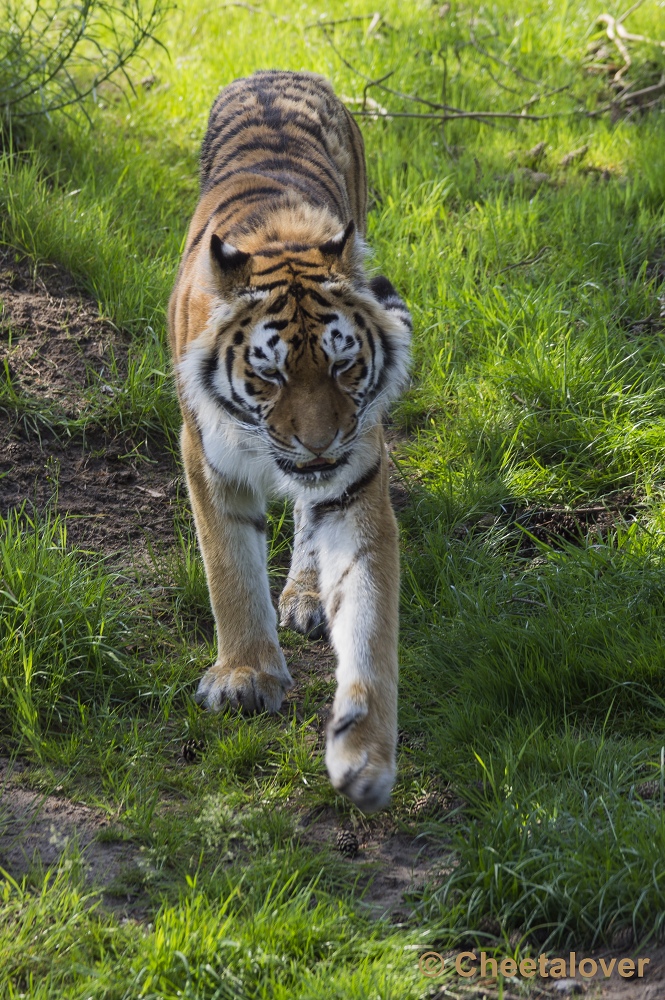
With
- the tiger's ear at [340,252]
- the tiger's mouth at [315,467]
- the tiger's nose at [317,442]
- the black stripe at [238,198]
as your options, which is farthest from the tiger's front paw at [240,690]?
the black stripe at [238,198]

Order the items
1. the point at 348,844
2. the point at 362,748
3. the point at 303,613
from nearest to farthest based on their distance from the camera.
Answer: the point at 362,748 → the point at 348,844 → the point at 303,613

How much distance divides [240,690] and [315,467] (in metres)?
0.76

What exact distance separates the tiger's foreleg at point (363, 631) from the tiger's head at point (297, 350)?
0.64 ft

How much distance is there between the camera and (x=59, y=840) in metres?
2.89

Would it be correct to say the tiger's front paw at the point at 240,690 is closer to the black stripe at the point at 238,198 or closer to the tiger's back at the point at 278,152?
the tiger's back at the point at 278,152

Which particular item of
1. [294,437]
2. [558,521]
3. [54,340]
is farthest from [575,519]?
[54,340]

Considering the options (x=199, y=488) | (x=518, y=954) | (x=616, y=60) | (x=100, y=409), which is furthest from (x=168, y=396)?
→ (x=616, y=60)

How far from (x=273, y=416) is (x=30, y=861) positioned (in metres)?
1.42

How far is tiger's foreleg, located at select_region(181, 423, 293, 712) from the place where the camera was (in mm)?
3471

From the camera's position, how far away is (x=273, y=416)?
127 inches

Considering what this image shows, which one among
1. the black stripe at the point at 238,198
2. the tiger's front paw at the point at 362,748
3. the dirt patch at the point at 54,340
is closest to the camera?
the tiger's front paw at the point at 362,748

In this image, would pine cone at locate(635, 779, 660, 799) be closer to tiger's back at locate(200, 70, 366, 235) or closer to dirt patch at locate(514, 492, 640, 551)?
dirt patch at locate(514, 492, 640, 551)

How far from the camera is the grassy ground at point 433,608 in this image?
100 inches

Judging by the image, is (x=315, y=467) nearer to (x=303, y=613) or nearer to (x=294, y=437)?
(x=294, y=437)
